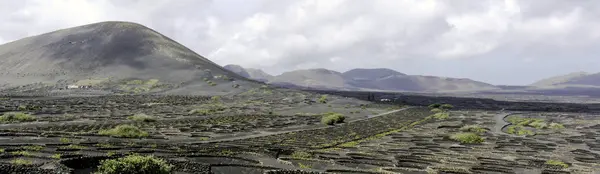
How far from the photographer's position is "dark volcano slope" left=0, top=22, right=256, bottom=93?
146 m

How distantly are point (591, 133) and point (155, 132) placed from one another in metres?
57.0

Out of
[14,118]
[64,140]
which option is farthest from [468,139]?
[14,118]

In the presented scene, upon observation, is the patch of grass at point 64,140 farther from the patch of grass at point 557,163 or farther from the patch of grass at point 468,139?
the patch of grass at point 468,139

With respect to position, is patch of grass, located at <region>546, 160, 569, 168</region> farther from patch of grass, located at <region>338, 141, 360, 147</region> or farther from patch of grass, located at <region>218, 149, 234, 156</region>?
patch of grass, located at <region>218, 149, 234, 156</region>

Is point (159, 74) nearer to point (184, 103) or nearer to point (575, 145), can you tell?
point (184, 103)

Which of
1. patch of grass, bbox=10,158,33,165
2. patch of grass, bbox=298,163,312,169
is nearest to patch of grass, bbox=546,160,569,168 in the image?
patch of grass, bbox=298,163,312,169

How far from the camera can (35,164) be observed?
70.4 ft

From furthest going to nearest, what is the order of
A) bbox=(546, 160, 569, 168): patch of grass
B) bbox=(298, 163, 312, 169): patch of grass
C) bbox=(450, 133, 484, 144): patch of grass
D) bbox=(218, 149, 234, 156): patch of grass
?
bbox=(450, 133, 484, 144): patch of grass, bbox=(546, 160, 569, 168): patch of grass, bbox=(218, 149, 234, 156): patch of grass, bbox=(298, 163, 312, 169): patch of grass

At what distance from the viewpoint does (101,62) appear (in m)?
165

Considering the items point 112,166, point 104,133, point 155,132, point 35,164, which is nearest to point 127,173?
point 112,166

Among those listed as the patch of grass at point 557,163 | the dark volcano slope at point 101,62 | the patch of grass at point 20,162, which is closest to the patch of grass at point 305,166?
the patch of grass at point 20,162

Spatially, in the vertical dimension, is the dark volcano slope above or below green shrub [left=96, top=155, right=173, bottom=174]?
above

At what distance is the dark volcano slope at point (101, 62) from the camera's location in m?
146

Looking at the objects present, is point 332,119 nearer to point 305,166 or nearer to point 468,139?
point 468,139
